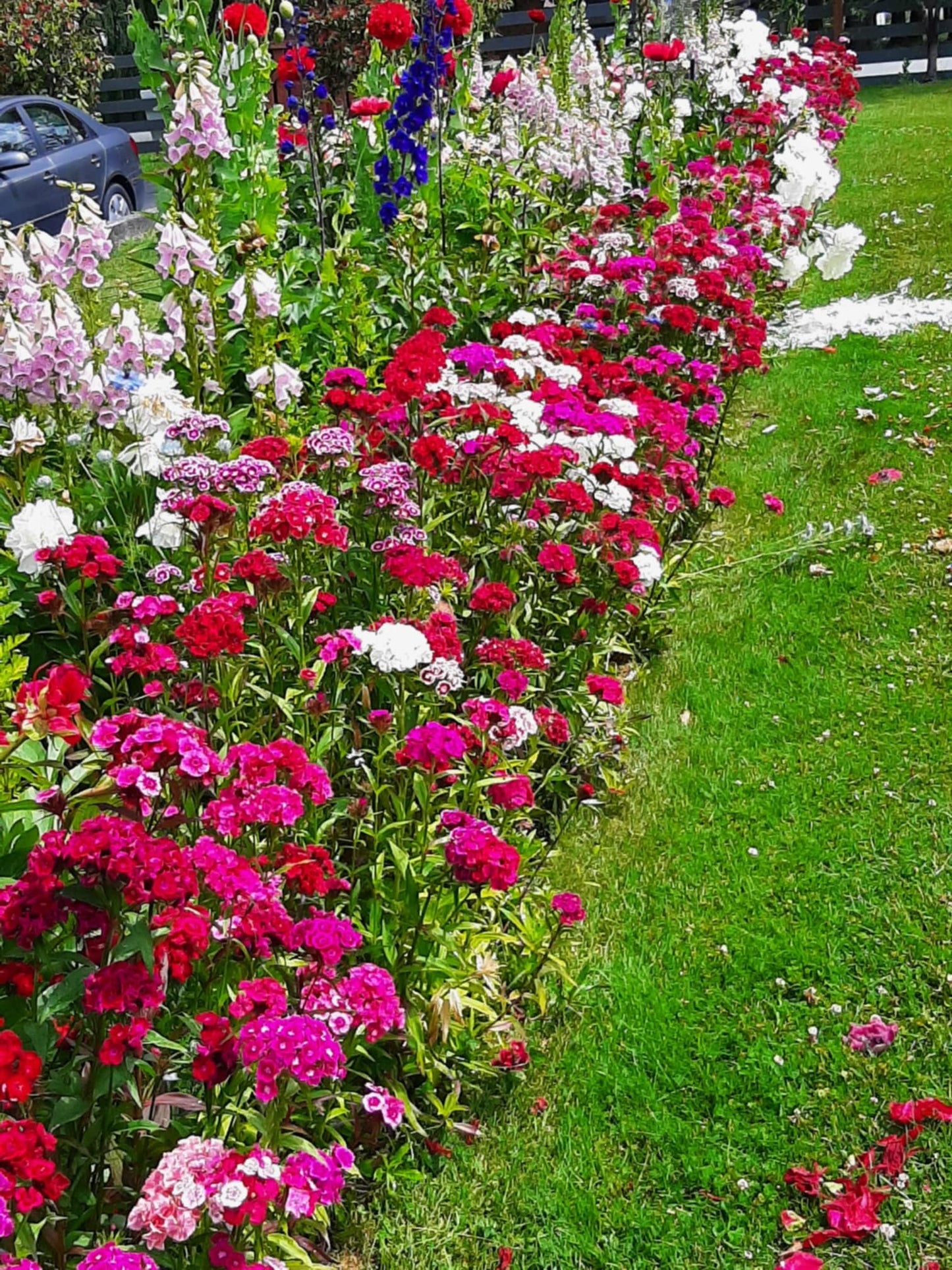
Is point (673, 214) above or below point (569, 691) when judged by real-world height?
above

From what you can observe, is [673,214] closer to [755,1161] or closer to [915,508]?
[915,508]

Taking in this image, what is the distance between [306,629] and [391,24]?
104 inches

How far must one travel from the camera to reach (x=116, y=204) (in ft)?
33.8

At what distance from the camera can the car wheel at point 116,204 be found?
10.1 metres

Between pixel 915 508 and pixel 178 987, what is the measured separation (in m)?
3.40

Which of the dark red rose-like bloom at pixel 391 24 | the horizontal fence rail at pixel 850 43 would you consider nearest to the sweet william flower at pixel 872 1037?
the dark red rose-like bloom at pixel 391 24

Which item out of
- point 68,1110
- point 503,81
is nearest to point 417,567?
point 68,1110

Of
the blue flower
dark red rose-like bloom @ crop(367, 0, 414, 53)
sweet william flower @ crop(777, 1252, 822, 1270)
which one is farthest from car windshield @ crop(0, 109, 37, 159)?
sweet william flower @ crop(777, 1252, 822, 1270)

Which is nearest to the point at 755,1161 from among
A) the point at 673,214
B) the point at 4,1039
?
the point at 4,1039

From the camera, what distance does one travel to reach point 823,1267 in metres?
1.87

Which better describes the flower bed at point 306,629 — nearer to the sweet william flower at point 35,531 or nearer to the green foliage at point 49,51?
the sweet william flower at point 35,531

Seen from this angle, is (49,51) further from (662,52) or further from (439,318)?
(439,318)

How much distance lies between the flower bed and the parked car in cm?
426

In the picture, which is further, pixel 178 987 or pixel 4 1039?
pixel 178 987
